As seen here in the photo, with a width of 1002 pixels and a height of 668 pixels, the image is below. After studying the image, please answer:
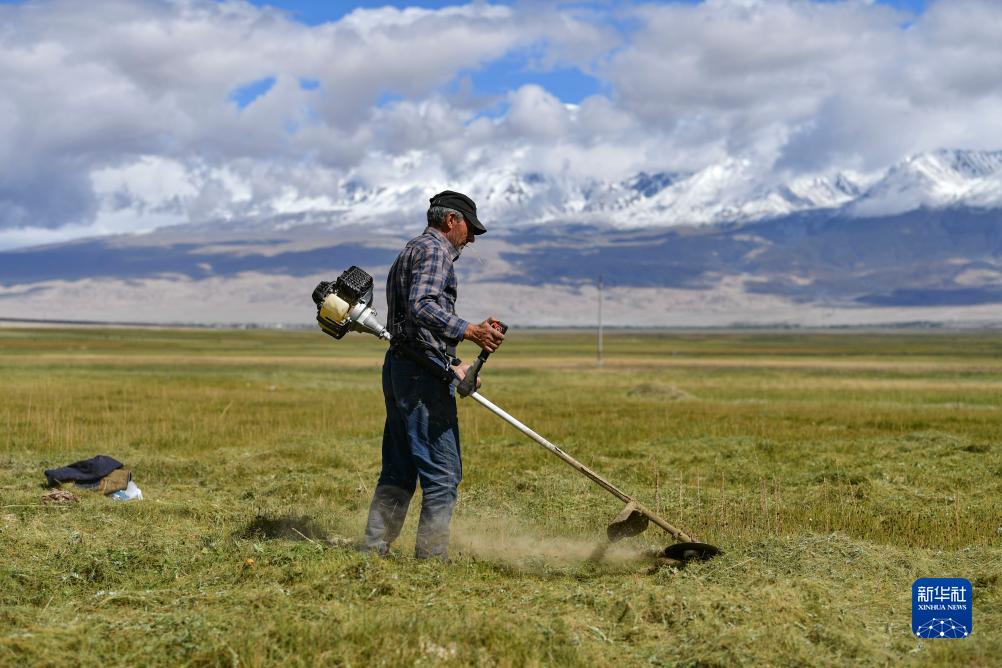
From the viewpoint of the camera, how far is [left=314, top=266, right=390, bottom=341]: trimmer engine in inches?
321

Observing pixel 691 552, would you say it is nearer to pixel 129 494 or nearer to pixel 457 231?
pixel 457 231

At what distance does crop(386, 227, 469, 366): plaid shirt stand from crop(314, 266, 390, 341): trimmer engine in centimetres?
16

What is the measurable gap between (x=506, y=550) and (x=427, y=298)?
241cm

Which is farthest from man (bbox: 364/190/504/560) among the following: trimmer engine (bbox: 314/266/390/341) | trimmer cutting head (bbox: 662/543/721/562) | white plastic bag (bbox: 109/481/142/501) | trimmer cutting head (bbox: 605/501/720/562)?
white plastic bag (bbox: 109/481/142/501)

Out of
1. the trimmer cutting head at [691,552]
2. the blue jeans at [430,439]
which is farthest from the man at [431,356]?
the trimmer cutting head at [691,552]

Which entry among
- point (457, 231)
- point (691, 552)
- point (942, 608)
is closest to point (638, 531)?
point (691, 552)

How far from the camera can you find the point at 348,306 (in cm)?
821

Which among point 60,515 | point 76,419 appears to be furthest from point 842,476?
point 76,419

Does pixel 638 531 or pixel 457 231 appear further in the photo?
pixel 638 531

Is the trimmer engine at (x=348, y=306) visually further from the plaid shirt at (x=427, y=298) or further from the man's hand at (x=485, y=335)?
the man's hand at (x=485, y=335)

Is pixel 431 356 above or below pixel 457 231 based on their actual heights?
below

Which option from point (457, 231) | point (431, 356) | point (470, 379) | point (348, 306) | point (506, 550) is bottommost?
point (506, 550)

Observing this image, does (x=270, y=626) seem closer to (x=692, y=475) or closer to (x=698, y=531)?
(x=698, y=531)

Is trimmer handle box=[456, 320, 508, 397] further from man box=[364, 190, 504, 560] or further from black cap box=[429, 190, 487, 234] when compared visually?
black cap box=[429, 190, 487, 234]
